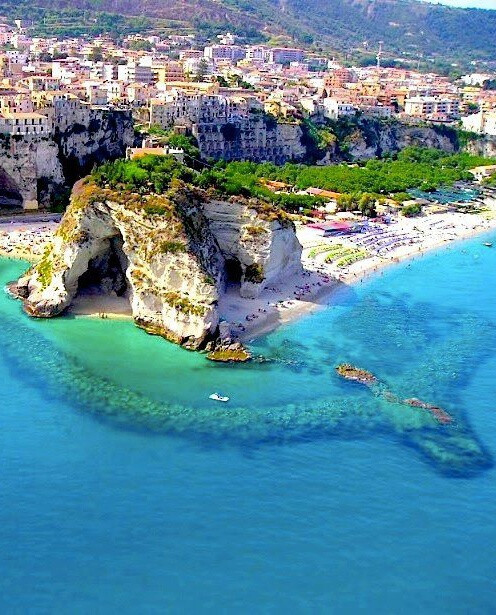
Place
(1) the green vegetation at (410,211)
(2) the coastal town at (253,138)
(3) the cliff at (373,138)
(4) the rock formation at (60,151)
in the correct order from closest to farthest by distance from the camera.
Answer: (2) the coastal town at (253,138) < (4) the rock formation at (60,151) < (1) the green vegetation at (410,211) < (3) the cliff at (373,138)

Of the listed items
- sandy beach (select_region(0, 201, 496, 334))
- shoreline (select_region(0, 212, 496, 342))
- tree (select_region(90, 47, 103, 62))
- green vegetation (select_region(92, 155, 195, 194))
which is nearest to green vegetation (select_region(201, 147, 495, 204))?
sandy beach (select_region(0, 201, 496, 334))

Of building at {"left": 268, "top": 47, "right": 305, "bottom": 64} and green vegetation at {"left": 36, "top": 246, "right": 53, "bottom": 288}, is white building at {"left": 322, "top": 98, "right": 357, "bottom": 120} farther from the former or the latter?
green vegetation at {"left": 36, "top": 246, "right": 53, "bottom": 288}

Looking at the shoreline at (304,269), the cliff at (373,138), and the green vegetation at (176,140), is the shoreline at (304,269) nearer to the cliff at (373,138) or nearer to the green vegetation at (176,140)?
the green vegetation at (176,140)

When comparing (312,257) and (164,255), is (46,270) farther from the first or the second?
(312,257)

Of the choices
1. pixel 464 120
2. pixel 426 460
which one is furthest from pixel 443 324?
pixel 464 120

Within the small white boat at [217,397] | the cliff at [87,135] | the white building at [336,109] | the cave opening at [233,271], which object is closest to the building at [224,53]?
the white building at [336,109]
